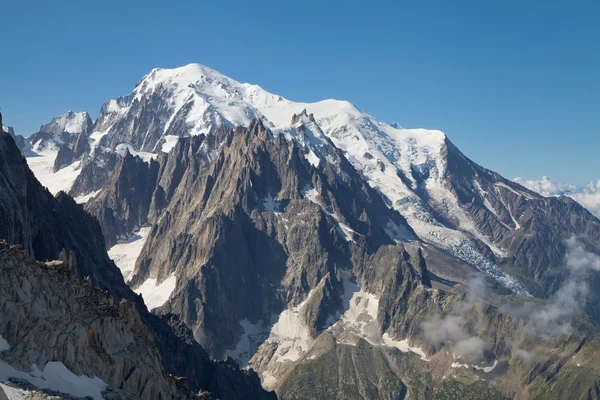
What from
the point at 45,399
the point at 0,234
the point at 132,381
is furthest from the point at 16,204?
the point at 45,399

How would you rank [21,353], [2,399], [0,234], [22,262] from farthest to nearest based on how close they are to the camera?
1. [0,234]
2. [22,262]
3. [21,353]
4. [2,399]

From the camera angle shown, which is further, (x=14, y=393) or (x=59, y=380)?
(x=59, y=380)

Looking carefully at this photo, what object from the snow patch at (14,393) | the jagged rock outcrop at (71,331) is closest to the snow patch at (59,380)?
the jagged rock outcrop at (71,331)

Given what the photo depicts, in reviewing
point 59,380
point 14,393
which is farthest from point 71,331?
point 14,393

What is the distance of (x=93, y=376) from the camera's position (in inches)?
3329

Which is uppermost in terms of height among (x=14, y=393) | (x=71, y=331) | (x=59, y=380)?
(x=71, y=331)

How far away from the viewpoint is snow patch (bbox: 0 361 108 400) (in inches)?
2847

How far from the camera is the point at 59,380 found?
257ft

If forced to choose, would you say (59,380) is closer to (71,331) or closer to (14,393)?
(71,331)

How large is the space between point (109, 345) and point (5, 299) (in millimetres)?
17079

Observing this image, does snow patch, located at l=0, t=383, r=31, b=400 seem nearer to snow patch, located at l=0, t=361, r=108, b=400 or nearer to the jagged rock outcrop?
snow patch, located at l=0, t=361, r=108, b=400

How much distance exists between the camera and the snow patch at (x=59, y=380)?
237ft

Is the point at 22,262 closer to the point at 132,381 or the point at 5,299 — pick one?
the point at 5,299

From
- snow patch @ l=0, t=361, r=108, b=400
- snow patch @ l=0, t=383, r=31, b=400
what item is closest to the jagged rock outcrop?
snow patch @ l=0, t=361, r=108, b=400
